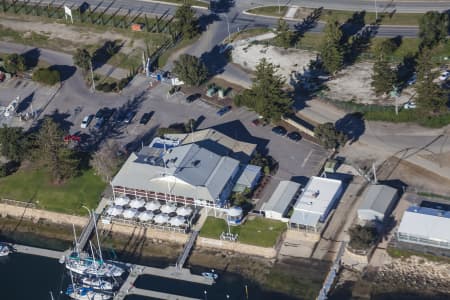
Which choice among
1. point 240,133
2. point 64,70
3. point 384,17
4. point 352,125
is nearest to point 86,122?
point 64,70

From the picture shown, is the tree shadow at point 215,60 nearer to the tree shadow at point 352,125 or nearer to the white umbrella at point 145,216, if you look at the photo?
the tree shadow at point 352,125

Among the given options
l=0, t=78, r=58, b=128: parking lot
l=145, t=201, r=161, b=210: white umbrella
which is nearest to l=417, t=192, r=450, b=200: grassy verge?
l=145, t=201, r=161, b=210: white umbrella

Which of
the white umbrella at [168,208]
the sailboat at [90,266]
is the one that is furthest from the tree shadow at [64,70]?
the sailboat at [90,266]

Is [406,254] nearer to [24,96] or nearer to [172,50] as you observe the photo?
[172,50]

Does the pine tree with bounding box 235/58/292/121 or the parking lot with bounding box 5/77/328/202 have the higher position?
the pine tree with bounding box 235/58/292/121

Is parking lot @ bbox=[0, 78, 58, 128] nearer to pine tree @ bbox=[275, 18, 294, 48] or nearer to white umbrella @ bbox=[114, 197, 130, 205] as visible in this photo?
white umbrella @ bbox=[114, 197, 130, 205]
